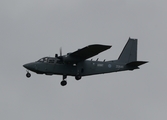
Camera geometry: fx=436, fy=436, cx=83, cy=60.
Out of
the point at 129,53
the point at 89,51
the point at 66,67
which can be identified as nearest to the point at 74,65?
the point at 66,67

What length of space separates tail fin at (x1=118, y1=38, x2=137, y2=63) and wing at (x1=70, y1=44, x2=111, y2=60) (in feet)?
19.1

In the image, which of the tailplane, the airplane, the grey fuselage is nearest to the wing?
the airplane

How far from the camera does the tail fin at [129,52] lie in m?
47.5

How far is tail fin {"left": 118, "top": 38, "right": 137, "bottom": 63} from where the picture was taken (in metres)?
47.5

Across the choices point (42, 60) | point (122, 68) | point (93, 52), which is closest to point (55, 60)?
point (42, 60)

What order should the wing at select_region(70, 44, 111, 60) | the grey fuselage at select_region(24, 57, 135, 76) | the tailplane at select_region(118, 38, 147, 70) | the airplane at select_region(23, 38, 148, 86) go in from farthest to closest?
the tailplane at select_region(118, 38, 147, 70), the grey fuselage at select_region(24, 57, 135, 76), the airplane at select_region(23, 38, 148, 86), the wing at select_region(70, 44, 111, 60)

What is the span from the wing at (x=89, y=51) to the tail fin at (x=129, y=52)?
230 inches

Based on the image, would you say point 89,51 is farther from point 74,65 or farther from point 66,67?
point 66,67

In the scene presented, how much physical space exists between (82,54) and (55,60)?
9.01 feet

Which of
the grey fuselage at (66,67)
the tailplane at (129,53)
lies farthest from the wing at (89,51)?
the tailplane at (129,53)

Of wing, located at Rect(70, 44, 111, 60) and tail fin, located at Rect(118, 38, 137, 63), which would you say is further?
tail fin, located at Rect(118, 38, 137, 63)

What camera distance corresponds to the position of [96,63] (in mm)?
44375

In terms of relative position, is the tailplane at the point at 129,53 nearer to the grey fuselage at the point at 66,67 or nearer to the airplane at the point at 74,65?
the airplane at the point at 74,65

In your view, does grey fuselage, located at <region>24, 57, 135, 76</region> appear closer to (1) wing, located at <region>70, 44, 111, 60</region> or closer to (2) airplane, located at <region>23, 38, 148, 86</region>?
(2) airplane, located at <region>23, 38, 148, 86</region>
